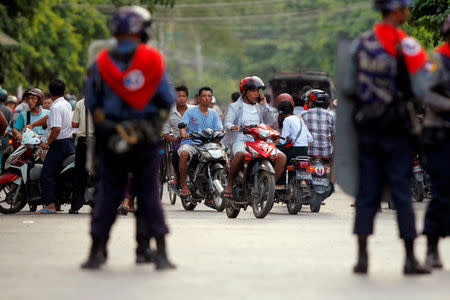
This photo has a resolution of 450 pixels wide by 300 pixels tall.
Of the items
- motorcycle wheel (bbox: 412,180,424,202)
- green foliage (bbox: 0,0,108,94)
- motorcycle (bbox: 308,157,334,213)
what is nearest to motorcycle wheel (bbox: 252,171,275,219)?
motorcycle (bbox: 308,157,334,213)

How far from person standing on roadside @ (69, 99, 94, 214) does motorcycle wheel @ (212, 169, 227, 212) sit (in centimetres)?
178

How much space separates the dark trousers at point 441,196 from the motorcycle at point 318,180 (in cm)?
808

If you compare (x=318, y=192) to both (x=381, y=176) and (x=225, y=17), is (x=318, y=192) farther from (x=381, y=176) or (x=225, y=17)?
(x=225, y=17)

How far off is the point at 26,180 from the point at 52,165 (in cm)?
45

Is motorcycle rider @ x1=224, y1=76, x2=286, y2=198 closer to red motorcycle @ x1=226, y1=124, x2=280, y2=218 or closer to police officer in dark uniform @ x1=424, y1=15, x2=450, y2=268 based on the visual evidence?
red motorcycle @ x1=226, y1=124, x2=280, y2=218

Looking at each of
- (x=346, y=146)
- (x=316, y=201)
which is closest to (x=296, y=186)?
(x=316, y=201)

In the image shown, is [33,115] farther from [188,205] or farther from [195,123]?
[188,205]

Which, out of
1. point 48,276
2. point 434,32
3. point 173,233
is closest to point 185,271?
point 48,276

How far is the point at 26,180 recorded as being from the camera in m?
17.1

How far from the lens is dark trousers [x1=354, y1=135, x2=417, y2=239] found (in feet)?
28.8

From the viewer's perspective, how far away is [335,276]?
8.73 metres

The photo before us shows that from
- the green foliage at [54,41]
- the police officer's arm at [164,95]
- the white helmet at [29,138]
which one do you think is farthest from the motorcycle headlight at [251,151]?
the green foliage at [54,41]

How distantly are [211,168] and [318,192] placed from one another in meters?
1.54

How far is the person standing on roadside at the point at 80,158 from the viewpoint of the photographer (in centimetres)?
1648
